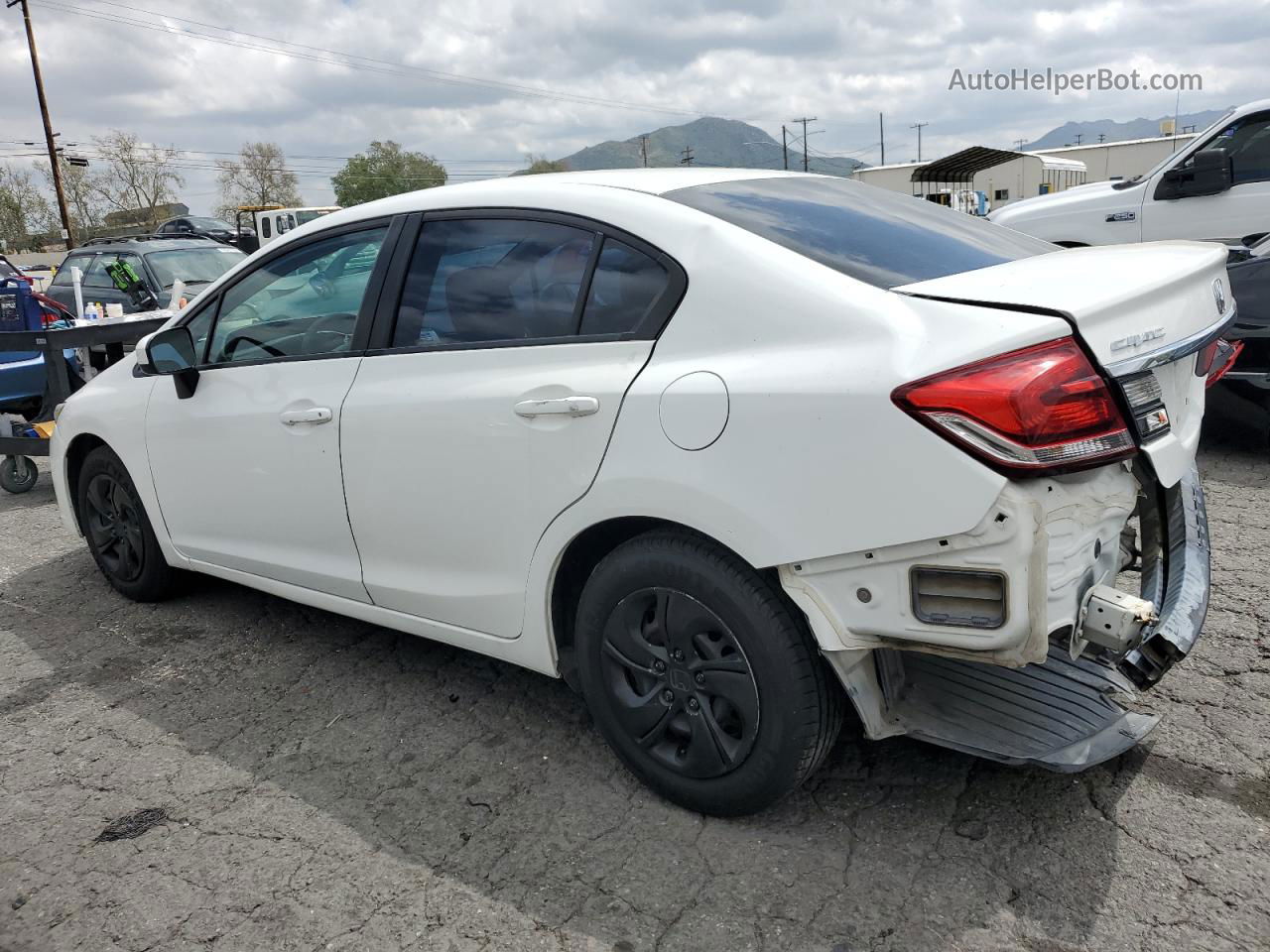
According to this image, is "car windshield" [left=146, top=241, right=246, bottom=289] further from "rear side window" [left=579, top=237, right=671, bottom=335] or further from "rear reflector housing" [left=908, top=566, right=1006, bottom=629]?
"rear reflector housing" [left=908, top=566, right=1006, bottom=629]

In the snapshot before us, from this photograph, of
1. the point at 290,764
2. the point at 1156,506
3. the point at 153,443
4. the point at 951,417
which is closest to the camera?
the point at 951,417

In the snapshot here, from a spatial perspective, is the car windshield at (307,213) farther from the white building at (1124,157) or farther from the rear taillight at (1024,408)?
the white building at (1124,157)

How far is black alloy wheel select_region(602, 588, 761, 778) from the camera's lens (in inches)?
94.9

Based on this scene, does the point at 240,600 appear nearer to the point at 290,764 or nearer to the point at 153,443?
the point at 153,443

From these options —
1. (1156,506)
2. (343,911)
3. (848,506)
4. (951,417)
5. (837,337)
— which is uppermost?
(837,337)

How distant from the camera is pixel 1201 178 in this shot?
26.0ft

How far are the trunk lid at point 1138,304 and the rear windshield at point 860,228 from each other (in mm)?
111

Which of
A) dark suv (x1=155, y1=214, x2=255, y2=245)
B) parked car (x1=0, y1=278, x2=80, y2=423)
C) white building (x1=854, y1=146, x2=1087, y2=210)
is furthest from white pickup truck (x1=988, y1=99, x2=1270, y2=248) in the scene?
dark suv (x1=155, y1=214, x2=255, y2=245)

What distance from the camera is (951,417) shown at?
1980 millimetres

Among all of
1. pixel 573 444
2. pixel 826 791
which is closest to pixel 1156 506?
pixel 826 791

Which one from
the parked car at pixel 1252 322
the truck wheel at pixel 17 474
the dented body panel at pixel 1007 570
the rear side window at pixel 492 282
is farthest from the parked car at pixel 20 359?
the parked car at pixel 1252 322

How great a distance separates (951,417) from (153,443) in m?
3.27

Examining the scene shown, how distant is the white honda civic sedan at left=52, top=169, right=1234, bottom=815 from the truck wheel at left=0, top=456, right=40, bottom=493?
14.3 ft

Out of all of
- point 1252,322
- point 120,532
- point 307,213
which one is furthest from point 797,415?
point 307,213
